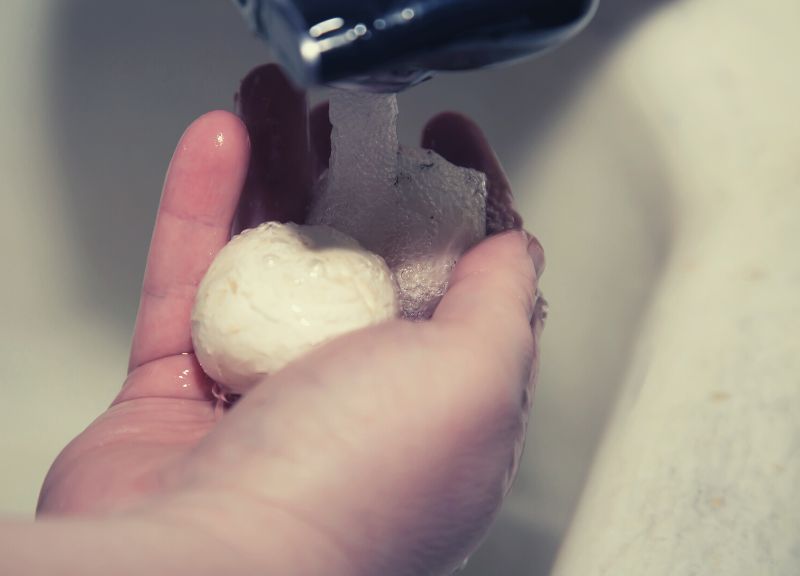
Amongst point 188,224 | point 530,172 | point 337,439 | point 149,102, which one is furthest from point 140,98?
point 337,439

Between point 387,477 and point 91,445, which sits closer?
point 387,477

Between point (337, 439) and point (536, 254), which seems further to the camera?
point (536, 254)

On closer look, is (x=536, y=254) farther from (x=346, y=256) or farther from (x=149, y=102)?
(x=149, y=102)

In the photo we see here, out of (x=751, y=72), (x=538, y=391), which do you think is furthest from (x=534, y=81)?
(x=538, y=391)

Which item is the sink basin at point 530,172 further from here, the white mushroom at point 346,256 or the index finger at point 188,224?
the index finger at point 188,224

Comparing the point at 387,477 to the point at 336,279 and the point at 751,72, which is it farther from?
the point at 751,72
